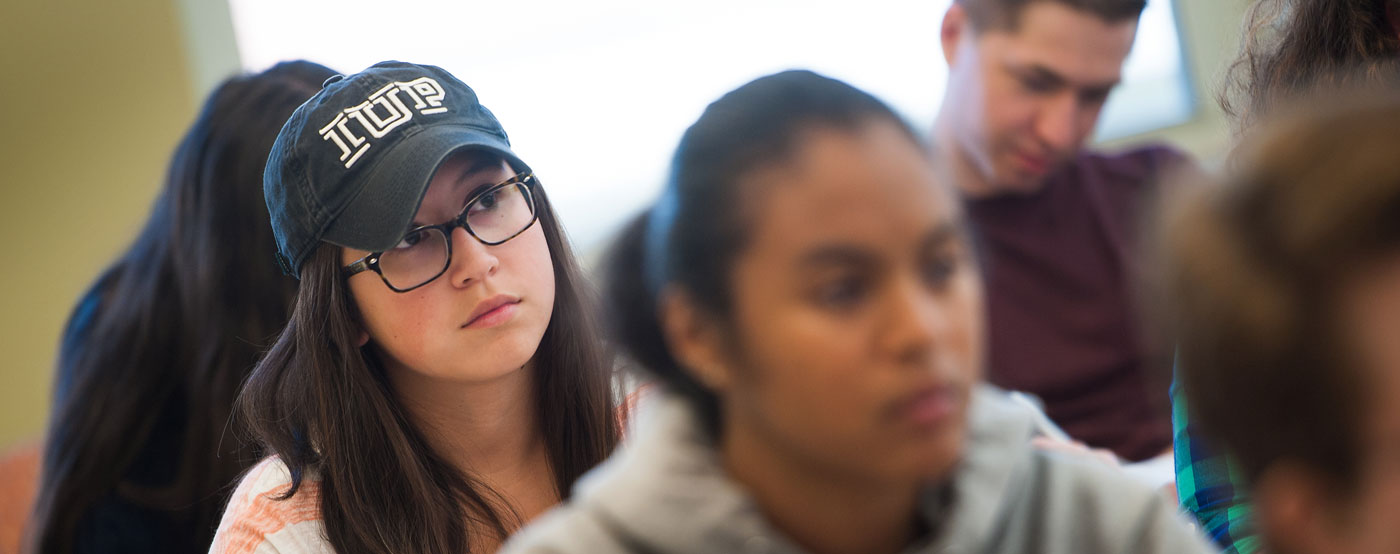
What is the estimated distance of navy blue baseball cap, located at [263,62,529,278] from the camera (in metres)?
1.23

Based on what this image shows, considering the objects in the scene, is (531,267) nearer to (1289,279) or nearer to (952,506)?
(952,506)

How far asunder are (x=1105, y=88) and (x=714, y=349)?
3.91 feet

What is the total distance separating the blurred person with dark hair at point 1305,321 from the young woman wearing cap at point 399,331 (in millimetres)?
737

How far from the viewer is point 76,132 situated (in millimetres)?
2867

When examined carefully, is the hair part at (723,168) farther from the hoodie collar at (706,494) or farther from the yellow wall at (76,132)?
the yellow wall at (76,132)

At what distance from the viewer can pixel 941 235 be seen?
727mm

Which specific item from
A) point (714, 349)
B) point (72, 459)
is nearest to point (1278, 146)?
point (714, 349)

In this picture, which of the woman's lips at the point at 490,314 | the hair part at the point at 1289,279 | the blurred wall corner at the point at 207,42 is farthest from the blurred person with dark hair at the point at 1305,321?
the blurred wall corner at the point at 207,42

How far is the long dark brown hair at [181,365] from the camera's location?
5.43 feet

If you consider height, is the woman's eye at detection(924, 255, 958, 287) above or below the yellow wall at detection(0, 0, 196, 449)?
above

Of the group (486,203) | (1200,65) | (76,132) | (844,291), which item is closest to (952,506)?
(844,291)

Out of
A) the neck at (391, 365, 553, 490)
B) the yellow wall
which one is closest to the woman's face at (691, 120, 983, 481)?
the neck at (391, 365, 553, 490)

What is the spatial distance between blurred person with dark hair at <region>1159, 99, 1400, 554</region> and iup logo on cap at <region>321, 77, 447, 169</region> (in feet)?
2.68

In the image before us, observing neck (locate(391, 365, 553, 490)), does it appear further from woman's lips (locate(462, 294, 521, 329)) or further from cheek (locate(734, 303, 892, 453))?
cheek (locate(734, 303, 892, 453))
